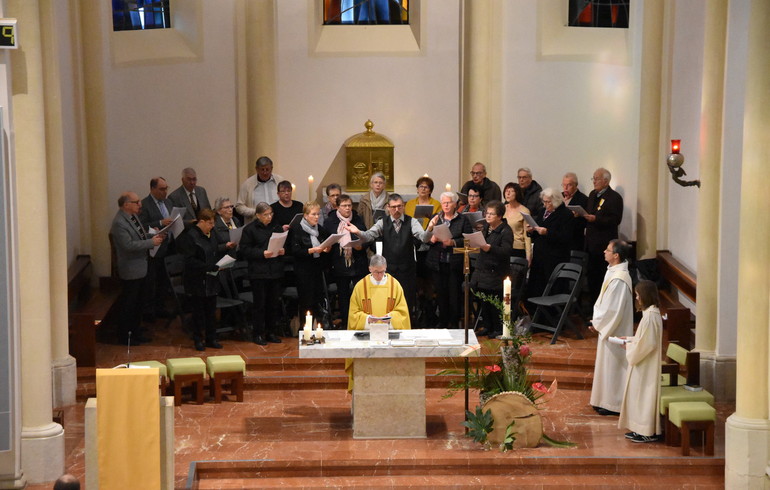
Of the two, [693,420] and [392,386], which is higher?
[392,386]

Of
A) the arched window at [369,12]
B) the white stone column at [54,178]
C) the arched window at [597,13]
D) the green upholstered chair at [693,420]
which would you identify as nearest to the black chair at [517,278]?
the green upholstered chair at [693,420]

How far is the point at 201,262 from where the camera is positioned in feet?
40.2

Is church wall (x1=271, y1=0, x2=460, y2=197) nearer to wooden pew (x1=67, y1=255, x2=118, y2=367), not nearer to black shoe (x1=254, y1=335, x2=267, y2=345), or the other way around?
wooden pew (x1=67, y1=255, x2=118, y2=367)

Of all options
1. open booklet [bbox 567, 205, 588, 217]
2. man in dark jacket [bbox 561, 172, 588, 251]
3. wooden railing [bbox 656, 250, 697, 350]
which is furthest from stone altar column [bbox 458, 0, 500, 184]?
wooden railing [bbox 656, 250, 697, 350]

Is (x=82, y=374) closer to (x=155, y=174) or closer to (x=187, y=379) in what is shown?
(x=187, y=379)

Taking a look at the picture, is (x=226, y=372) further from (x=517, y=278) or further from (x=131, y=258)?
(x=517, y=278)

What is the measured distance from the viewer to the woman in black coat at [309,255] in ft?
41.1

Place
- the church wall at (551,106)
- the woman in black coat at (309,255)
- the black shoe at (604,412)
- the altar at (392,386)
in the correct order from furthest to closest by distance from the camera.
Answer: the church wall at (551,106) < the woman in black coat at (309,255) < the black shoe at (604,412) < the altar at (392,386)

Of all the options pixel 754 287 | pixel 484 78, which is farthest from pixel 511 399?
pixel 484 78

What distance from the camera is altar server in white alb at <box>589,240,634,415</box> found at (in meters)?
10.5

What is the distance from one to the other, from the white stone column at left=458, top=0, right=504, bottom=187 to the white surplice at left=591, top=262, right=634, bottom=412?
505 centimetres

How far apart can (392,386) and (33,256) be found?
320 cm

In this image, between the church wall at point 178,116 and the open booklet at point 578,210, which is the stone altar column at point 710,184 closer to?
the open booklet at point 578,210

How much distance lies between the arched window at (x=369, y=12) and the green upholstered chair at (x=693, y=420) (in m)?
7.89
